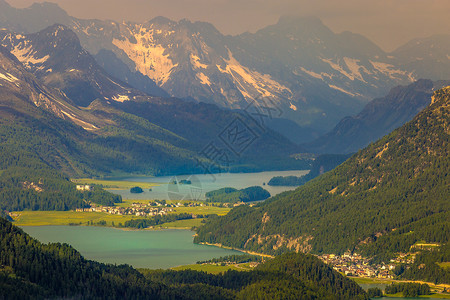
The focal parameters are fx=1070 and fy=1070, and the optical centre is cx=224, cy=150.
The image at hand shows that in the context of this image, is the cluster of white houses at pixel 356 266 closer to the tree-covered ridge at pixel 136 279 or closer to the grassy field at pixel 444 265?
the grassy field at pixel 444 265

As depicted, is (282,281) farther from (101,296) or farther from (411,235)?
(411,235)

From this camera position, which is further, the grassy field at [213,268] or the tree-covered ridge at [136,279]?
the grassy field at [213,268]

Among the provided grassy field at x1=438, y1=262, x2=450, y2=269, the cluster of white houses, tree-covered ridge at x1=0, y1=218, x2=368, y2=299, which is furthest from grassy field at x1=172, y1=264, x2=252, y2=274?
grassy field at x1=438, y1=262, x2=450, y2=269

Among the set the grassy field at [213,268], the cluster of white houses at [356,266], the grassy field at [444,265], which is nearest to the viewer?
the grassy field at [444,265]

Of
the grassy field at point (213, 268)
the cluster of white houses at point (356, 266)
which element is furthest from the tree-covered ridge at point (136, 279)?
the cluster of white houses at point (356, 266)

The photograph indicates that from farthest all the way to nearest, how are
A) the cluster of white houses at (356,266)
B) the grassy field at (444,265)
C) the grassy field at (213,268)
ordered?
the cluster of white houses at (356,266)
the grassy field at (213,268)
the grassy field at (444,265)

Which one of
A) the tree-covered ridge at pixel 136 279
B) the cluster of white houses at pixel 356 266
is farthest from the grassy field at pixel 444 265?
the tree-covered ridge at pixel 136 279

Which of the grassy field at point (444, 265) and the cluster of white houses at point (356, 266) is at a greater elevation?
the cluster of white houses at point (356, 266)

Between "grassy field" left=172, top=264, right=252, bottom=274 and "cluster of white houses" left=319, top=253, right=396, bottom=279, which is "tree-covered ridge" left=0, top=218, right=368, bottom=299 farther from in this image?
"cluster of white houses" left=319, top=253, right=396, bottom=279

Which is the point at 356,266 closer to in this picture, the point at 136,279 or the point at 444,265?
the point at 444,265
